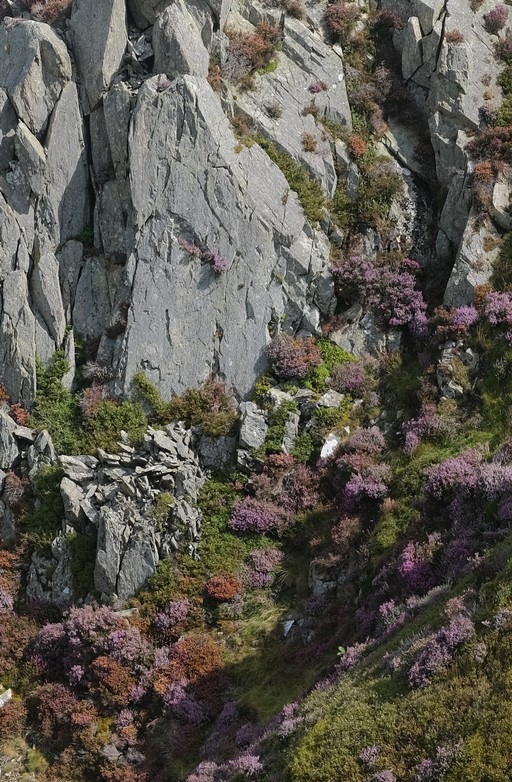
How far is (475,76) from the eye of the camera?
2506 cm

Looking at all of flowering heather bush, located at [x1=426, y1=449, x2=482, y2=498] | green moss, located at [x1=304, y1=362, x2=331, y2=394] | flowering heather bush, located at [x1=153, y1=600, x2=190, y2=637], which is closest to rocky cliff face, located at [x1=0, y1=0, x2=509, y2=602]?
green moss, located at [x1=304, y1=362, x2=331, y2=394]

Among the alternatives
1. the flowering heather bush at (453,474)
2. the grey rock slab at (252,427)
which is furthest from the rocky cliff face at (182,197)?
the flowering heather bush at (453,474)

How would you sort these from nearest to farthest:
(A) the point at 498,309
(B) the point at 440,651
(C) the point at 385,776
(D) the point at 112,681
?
(C) the point at 385,776 → (B) the point at 440,651 → (D) the point at 112,681 → (A) the point at 498,309

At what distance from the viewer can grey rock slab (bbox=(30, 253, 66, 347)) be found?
23.0 m

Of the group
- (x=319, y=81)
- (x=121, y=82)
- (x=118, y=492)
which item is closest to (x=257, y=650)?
(x=118, y=492)

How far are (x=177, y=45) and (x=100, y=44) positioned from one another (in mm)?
3092

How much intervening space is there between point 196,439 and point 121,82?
45.5 feet

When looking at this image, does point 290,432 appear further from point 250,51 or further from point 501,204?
point 250,51

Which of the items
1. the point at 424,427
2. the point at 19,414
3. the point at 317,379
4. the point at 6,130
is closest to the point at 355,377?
the point at 317,379

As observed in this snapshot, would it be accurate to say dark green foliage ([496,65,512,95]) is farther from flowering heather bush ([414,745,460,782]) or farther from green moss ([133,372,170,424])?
flowering heather bush ([414,745,460,782])

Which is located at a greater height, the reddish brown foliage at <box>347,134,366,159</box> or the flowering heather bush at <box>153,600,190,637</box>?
the reddish brown foliage at <box>347,134,366,159</box>

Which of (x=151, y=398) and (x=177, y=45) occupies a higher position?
(x=177, y=45)

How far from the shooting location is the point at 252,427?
20.6 metres

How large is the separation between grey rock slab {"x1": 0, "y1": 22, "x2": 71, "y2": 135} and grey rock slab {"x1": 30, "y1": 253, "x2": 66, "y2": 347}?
18.8 feet
